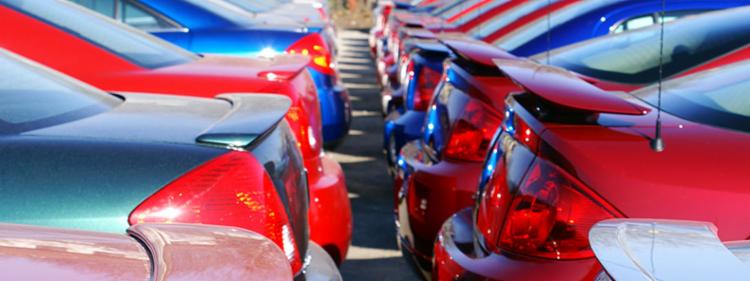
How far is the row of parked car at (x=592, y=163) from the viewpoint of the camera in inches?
99.6

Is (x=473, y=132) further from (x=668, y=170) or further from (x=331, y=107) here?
(x=331, y=107)

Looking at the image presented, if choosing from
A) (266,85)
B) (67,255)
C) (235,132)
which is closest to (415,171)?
(266,85)

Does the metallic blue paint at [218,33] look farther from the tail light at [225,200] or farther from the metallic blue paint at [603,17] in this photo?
the tail light at [225,200]

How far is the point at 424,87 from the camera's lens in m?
7.95

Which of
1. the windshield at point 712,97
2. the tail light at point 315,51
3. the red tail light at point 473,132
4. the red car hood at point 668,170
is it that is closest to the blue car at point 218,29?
the tail light at point 315,51

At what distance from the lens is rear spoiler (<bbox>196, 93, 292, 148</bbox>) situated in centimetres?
380

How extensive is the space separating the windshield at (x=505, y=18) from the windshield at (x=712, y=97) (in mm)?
3869

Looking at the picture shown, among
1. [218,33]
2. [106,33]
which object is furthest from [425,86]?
[106,33]

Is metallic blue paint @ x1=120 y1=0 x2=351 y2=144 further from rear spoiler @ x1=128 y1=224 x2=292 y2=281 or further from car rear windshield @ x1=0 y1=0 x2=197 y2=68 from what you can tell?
rear spoiler @ x1=128 y1=224 x2=292 y2=281

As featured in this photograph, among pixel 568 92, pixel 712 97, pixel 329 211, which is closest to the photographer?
pixel 568 92

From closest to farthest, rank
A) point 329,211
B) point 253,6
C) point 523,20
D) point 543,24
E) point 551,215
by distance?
point 551,215 < point 329,211 < point 543,24 < point 523,20 < point 253,6

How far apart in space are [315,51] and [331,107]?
499mm

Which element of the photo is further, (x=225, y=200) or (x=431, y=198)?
(x=431, y=198)

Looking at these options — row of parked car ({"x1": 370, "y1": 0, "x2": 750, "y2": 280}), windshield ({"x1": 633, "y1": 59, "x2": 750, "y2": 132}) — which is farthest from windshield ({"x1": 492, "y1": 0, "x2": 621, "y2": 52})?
windshield ({"x1": 633, "y1": 59, "x2": 750, "y2": 132})
